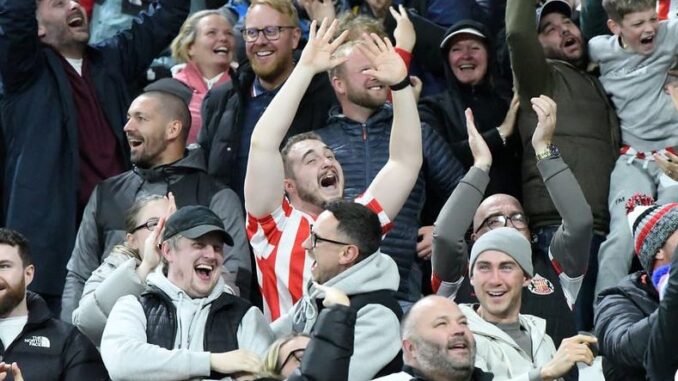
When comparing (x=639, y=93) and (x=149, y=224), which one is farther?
(x=639, y=93)

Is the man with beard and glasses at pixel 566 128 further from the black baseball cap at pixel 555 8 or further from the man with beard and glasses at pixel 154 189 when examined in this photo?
the man with beard and glasses at pixel 154 189

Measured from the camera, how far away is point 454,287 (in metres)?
8.76

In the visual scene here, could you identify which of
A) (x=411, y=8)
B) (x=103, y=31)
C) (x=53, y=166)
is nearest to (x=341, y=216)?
(x=53, y=166)

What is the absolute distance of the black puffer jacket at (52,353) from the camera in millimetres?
8260

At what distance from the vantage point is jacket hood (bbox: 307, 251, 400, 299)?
780 centimetres

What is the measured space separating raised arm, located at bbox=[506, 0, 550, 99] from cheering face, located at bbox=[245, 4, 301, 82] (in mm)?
1240

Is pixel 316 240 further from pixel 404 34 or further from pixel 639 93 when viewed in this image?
pixel 639 93

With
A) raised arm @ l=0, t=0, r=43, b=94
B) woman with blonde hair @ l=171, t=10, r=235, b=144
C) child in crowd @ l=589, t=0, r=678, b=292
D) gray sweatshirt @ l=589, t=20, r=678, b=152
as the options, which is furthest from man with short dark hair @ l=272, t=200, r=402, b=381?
woman with blonde hair @ l=171, t=10, r=235, b=144

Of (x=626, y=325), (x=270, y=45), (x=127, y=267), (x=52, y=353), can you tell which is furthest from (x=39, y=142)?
(x=626, y=325)

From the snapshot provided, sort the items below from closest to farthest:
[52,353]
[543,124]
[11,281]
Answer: [52,353]
[11,281]
[543,124]

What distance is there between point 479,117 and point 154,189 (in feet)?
6.85

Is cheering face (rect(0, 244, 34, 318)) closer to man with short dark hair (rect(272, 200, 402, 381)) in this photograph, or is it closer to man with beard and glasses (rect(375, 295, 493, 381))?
man with short dark hair (rect(272, 200, 402, 381))

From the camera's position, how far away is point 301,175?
880cm

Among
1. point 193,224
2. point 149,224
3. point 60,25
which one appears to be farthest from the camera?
point 60,25
